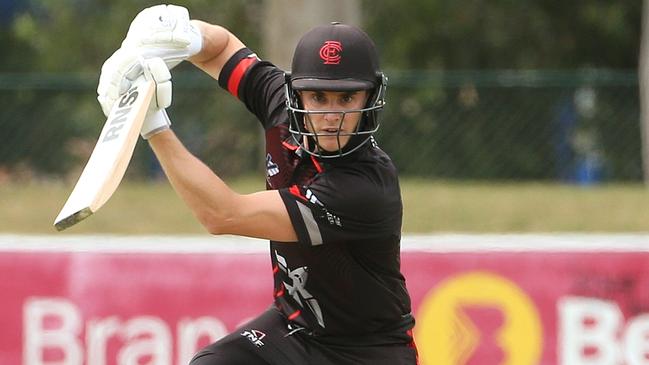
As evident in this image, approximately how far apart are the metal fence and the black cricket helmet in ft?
26.9

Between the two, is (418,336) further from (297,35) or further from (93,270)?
(297,35)

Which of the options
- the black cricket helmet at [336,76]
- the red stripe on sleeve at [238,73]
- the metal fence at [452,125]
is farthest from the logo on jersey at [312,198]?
the metal fence at [452,125]

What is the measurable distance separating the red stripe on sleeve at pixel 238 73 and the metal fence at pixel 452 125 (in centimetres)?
756

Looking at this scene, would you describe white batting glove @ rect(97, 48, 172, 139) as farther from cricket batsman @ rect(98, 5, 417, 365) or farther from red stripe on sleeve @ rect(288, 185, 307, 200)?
red stripe on sleeve @ rect(288, 185, 307, 200)

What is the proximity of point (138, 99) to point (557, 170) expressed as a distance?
9.43m

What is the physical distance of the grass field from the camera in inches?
383

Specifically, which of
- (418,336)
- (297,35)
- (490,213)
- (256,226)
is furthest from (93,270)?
(297,35)

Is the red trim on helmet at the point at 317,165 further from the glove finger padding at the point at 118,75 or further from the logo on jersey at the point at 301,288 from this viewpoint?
the glove finger padding at the point at 118,75

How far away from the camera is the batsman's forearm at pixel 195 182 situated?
4.10m

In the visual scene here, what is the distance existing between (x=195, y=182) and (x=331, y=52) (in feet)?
2.20

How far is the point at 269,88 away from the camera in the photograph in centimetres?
503

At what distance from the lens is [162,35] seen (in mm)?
4523

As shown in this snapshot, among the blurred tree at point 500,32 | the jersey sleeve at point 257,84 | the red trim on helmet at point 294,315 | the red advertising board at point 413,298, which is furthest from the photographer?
the blurred tree at point 500,32

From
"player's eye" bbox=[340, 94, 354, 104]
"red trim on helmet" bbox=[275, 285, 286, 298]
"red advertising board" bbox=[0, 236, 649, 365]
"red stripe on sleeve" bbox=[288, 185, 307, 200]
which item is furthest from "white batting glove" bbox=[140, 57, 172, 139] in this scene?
"red advertising board" bbox=[0, 236, 649, 365]
